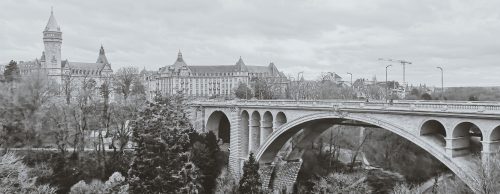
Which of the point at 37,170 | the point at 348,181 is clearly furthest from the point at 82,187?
the point at 348,181

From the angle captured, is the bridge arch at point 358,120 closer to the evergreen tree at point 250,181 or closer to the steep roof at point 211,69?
the evergreen tree at point 250,181

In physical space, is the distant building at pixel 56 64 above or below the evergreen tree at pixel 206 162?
above

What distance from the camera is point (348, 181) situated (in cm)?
3222

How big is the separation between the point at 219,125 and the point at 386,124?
3354 cm

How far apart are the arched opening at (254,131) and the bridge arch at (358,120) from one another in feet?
5.49

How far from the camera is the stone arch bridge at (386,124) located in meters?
20.7

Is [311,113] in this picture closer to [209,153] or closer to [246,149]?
[246,149]

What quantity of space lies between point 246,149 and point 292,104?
10887 millimetres

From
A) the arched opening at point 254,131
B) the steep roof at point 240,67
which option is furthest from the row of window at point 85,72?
the arched opening at point 254,131

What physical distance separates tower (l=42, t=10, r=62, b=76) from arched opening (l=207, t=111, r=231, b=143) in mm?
76469

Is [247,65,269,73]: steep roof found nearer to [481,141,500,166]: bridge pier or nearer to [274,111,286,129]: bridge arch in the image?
[274,111,286,129]: bridge arch

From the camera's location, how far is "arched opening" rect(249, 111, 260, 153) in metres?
42.5

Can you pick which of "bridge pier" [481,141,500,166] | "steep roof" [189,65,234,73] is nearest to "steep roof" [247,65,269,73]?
"steep roof" [189,65,234,73]

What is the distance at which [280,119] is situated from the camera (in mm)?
38938
